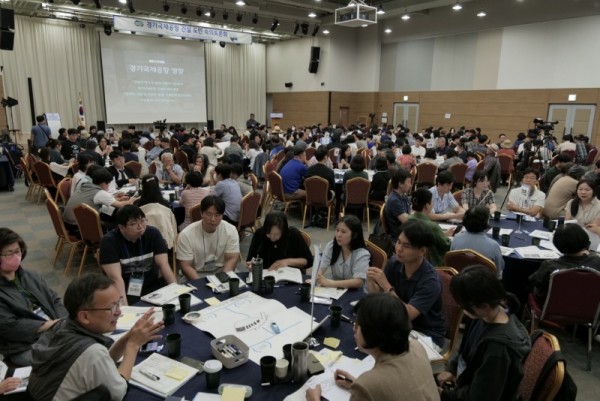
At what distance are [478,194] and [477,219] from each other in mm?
1795

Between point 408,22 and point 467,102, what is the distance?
13.9 ft

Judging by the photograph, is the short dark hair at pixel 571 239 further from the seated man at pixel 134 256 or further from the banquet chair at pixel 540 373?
the seated man at pixel 134 256

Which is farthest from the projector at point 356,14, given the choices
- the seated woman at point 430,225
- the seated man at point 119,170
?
the seated woman at point 430,225

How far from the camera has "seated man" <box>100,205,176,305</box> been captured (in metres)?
2.86

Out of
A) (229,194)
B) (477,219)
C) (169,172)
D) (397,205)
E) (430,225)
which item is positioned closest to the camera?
(477,219)

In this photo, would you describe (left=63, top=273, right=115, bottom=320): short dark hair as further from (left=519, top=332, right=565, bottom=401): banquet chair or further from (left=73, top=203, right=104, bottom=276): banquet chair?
(left=73, top=203, right=104, bottom=276): banquet chair

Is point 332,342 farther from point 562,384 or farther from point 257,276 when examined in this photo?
point 562,384

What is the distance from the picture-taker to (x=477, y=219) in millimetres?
3252

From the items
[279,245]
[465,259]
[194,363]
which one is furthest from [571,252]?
[194,363]

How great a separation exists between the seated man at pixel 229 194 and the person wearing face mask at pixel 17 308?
2.79m

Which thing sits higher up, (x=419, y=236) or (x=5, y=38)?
(x=5, y=38)

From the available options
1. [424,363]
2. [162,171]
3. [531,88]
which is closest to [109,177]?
[162,171]

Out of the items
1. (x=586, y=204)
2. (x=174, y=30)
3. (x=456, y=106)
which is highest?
(x=174, y=30)

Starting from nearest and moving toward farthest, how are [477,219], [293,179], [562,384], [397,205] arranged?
[562,384]
[477,219]
[397,205]
[293,179]
